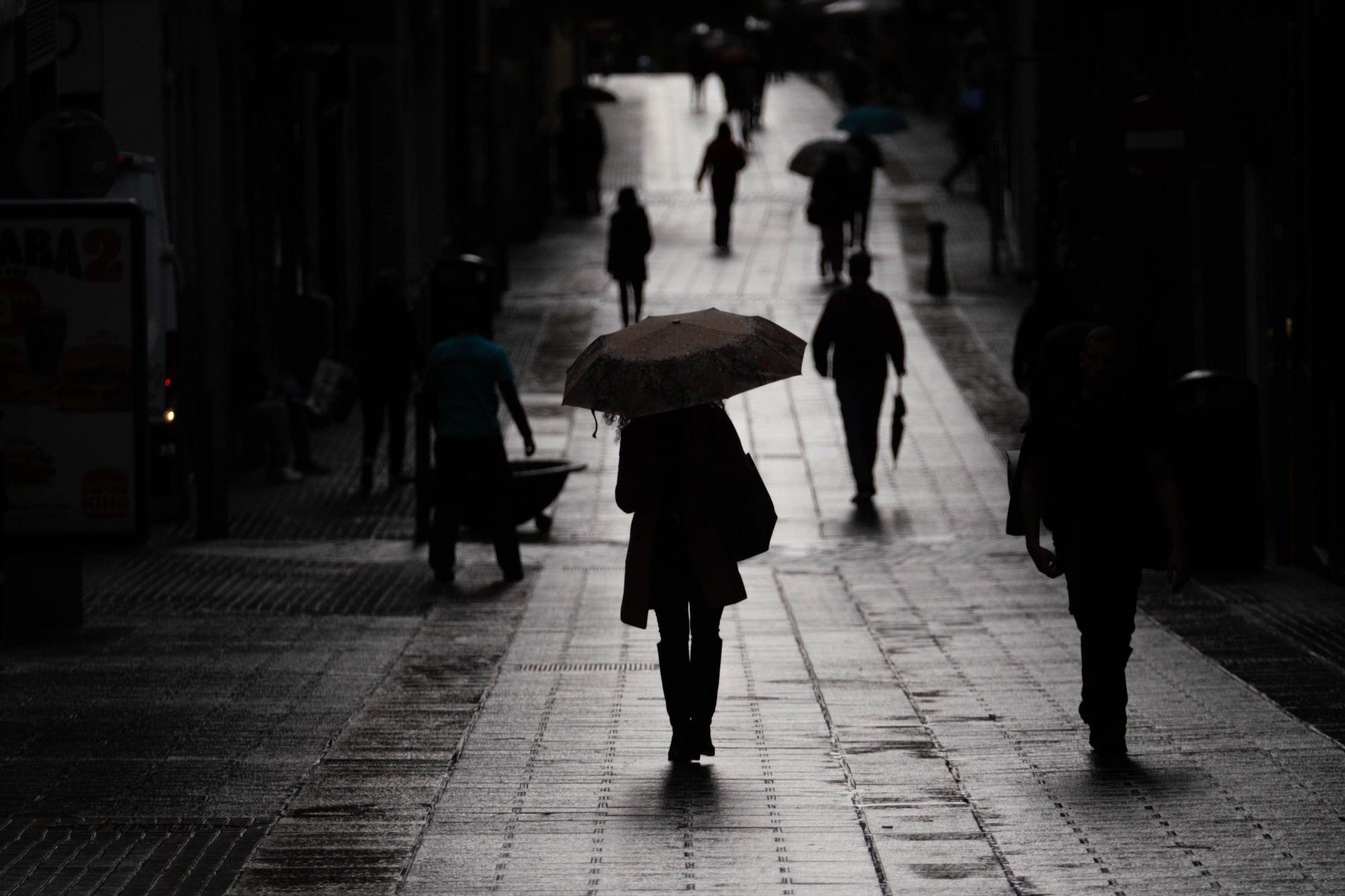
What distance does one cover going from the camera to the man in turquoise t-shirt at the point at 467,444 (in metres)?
13.5

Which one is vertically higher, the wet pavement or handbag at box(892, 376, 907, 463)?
handbag at box(892, 376, 907, 463)

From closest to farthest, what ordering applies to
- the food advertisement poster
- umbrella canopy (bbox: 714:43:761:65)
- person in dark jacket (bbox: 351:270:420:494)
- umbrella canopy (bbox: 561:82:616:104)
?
1. the food advertisement poster
2. person in dark jacket (bbox: 351:270:420:494)
3. umbrella canopy (bbox: 561:82:616:104)
4. umbrella canopy (bbox: 714:43:761:65)

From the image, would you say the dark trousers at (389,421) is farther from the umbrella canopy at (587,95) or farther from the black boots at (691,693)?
the umbrella canopy at (587,95)

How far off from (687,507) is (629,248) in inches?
687

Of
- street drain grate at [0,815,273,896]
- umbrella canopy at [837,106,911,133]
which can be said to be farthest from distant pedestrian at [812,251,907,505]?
umbrella canopy at [837,106,911,133]

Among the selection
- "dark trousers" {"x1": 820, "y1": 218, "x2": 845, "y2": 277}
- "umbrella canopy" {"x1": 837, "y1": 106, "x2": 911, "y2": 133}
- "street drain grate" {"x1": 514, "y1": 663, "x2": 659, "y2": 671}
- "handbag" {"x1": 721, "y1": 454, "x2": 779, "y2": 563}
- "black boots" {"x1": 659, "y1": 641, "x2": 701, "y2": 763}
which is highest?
"umbrella canopy" {"x1": 837, "y1": 106, "x2": 911, "y2": 133}

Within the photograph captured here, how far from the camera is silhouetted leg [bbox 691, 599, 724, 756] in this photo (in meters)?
8.43

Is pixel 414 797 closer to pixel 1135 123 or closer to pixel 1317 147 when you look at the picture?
pixel 1317 147

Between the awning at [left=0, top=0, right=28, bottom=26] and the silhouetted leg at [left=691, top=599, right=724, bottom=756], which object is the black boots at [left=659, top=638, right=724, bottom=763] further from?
the awning at [left=0, top=0, right=28, bottom=26]

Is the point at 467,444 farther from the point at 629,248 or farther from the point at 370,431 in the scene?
the point at 629,248

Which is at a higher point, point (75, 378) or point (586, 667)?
point (75, 378)

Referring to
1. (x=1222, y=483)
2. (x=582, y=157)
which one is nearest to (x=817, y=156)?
(x=582, y=157)

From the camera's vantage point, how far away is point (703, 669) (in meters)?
8.49

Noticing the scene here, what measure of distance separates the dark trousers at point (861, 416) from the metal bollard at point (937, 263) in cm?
1099
